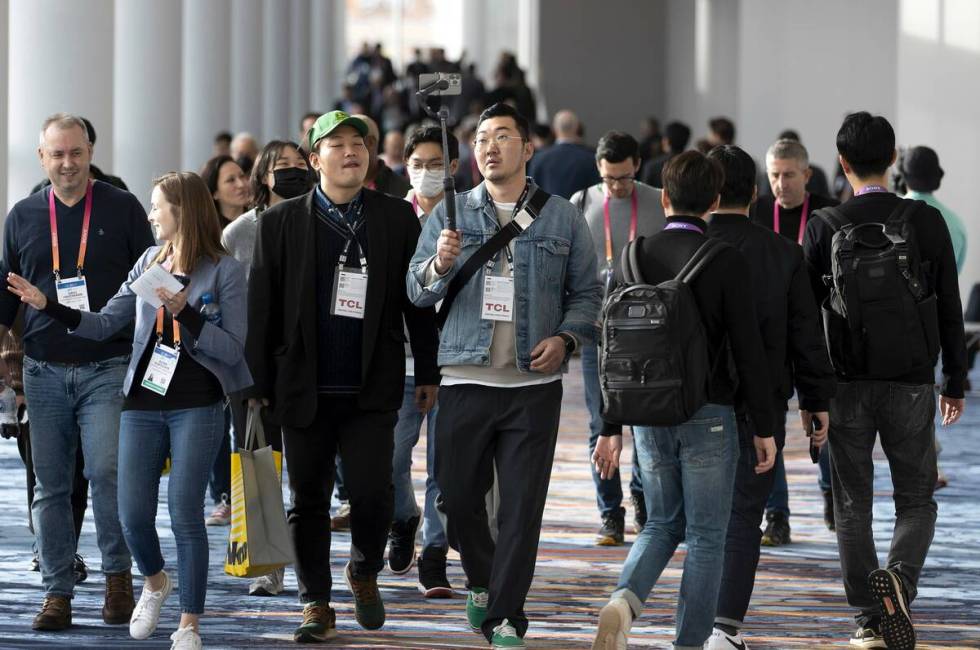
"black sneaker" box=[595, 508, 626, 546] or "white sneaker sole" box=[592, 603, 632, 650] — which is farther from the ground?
"white sneaker sole" box=[592, 603, 632, 650]

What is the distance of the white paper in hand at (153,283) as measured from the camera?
196 inches

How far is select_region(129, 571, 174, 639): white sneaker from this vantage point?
17.8 feet

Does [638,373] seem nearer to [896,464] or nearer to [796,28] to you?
[896,464]

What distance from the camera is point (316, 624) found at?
212 inches

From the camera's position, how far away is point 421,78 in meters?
5.18

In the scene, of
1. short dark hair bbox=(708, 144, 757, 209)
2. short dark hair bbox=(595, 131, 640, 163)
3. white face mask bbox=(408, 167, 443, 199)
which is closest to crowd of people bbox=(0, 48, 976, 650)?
short dark hair bbox=(708, 144, 757, 209)

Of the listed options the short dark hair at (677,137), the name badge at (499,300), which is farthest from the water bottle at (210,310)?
the short dark hair at (677,137)

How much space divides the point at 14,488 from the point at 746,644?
170 inches

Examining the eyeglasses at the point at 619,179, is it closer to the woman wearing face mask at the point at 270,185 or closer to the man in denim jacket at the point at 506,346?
the woman wearing face mask at the point at 270,185

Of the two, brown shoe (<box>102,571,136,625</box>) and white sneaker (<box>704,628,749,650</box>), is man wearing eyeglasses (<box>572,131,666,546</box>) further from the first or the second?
brown shoe (<box>102,571,136,625</box>)

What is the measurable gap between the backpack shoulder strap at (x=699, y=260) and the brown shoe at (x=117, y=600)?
2.26 metres

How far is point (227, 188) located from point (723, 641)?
3380 millimetres

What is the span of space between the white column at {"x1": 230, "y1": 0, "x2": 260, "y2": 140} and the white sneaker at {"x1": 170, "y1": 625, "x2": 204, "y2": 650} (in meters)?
15.4

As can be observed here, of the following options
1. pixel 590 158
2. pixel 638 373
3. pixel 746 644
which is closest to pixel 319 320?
pixel 638 373
